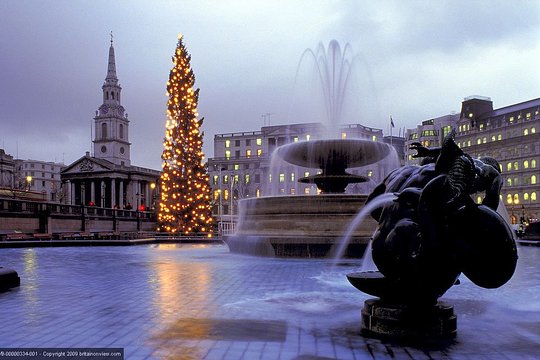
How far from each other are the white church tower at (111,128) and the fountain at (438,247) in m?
141

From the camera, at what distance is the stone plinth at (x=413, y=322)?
5.50m

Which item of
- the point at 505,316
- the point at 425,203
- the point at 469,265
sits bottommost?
the point at 505,316

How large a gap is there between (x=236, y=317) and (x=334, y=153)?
13129 mm

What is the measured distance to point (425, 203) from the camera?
213 inches

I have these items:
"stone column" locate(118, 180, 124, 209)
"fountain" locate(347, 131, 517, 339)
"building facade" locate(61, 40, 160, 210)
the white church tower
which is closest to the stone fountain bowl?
"fountain" locate(347, 131, 517, 339)

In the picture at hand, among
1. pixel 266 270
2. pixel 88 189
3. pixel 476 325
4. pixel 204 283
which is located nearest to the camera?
pixel 476 325

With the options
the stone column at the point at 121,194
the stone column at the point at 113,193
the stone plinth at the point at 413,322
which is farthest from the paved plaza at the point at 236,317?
the stone column at the point at 113,193

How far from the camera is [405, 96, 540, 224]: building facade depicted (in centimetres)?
8250

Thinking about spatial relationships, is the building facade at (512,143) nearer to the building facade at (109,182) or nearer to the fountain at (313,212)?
the fountain at (313,212)

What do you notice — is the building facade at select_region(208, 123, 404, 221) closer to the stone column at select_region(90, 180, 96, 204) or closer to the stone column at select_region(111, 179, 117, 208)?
the stone column at select_region(111, 179, 117, 208)

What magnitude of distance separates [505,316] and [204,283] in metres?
5.49

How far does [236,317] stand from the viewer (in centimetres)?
658

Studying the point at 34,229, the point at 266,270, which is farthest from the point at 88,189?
the point at 266,270

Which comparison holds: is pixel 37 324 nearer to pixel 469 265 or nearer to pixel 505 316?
pixel 469 265
